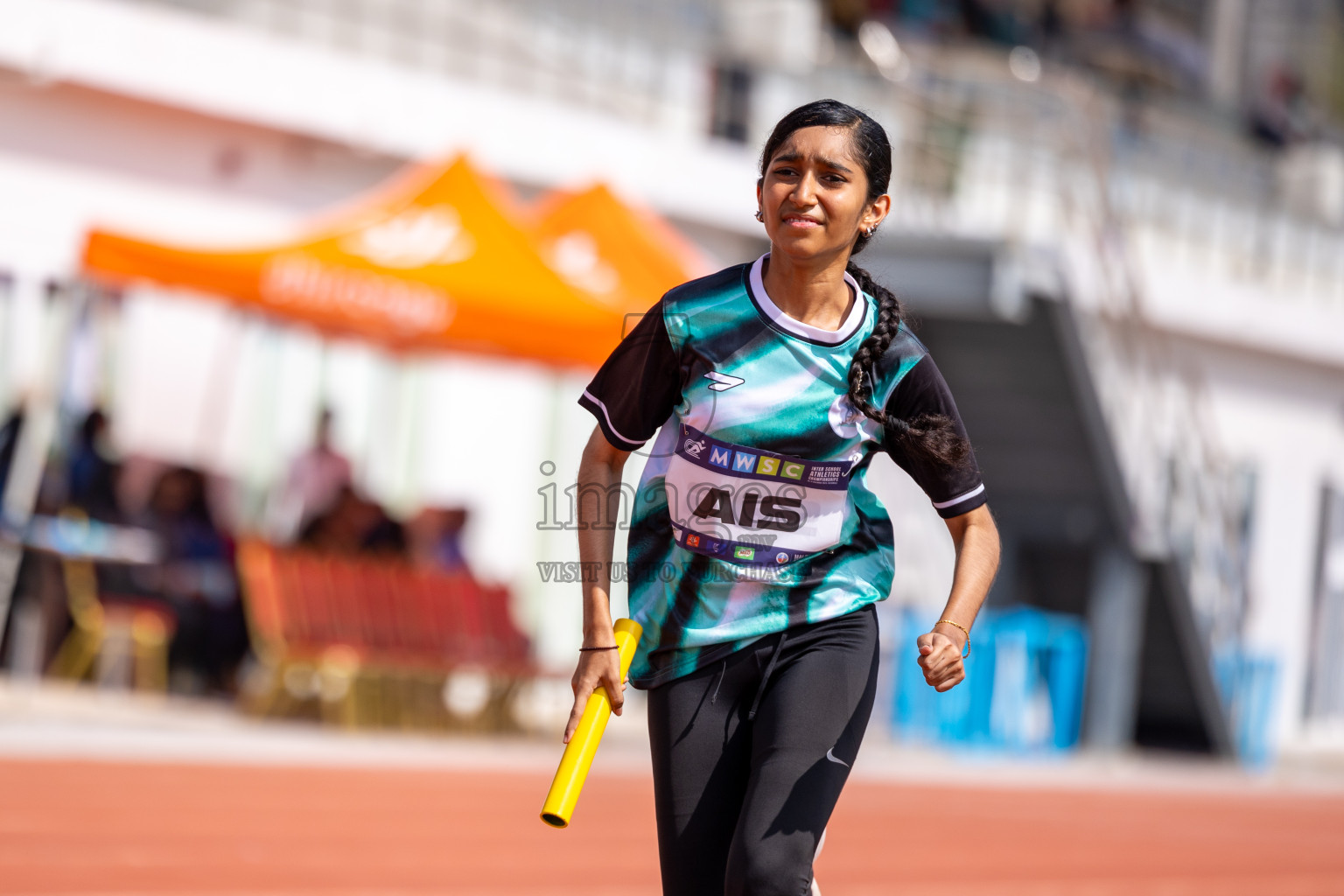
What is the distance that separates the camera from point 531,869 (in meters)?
7.67

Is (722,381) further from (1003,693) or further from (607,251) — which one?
(1003,693)

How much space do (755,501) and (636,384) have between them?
1.03 ft

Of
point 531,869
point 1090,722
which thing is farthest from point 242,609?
point 1090,722

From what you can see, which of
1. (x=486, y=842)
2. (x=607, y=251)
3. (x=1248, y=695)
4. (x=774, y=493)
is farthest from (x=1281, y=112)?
(x=774, y=493)

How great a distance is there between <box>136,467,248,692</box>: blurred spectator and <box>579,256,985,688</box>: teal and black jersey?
9.36m

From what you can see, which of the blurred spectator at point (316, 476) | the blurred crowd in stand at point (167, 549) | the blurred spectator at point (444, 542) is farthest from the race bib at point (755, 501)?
the blurred spectator at point (316, 476)

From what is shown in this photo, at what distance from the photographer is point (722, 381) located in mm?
3639

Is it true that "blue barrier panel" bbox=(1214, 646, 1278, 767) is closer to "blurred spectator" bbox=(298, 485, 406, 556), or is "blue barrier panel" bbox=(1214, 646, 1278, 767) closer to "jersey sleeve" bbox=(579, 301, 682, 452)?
"blurred spectator" bbox=(298, 485, 406, 556)

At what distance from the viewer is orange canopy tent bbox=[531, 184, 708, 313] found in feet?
39.7

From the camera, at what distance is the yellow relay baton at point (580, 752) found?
134 inches

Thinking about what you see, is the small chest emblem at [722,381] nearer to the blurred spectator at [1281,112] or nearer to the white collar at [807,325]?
the white collar at [807,325]

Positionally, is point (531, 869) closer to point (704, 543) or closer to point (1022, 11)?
point (704, 543)

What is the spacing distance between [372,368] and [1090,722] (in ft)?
21.7

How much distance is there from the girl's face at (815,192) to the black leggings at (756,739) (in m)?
0.73
